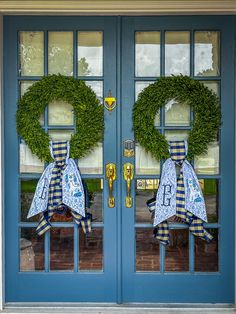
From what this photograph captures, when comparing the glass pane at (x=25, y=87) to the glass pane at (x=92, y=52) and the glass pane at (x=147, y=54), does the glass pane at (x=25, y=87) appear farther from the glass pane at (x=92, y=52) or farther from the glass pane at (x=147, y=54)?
the glass pane at (x=147, y=54)

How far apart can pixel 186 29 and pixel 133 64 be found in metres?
0.49

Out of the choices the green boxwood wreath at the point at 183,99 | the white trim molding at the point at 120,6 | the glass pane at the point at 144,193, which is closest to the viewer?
the white trim molding at the point at 120,6

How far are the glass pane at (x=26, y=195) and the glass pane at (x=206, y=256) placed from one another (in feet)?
4.29

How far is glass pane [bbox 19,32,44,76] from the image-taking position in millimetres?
3822

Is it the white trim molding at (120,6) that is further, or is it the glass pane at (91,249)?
the glass pane at (91,249)

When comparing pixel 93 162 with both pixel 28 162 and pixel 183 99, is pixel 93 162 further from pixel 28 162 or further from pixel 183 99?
pixel 183 99

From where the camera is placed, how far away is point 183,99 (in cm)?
377

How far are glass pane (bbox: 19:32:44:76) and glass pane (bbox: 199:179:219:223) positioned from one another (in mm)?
1567

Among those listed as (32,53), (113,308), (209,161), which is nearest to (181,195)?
(209,161)

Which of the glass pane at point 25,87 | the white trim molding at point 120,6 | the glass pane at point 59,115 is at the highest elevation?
the white trim molding at point 120,6

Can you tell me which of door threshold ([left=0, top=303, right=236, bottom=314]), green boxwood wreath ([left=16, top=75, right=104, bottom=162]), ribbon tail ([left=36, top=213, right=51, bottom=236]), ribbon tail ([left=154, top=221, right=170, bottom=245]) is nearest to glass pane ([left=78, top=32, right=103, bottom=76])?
green boxwood wreath ([left=16, top=75, right=104, bottom=162])

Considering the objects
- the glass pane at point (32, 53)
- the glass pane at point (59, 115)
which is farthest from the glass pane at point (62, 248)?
the glass pane at point (32, 53)

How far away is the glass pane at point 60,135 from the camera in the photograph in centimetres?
384

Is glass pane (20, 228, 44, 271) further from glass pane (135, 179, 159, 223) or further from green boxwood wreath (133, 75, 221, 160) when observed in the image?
green boxwood wreath (133, 75, 221, 160)
